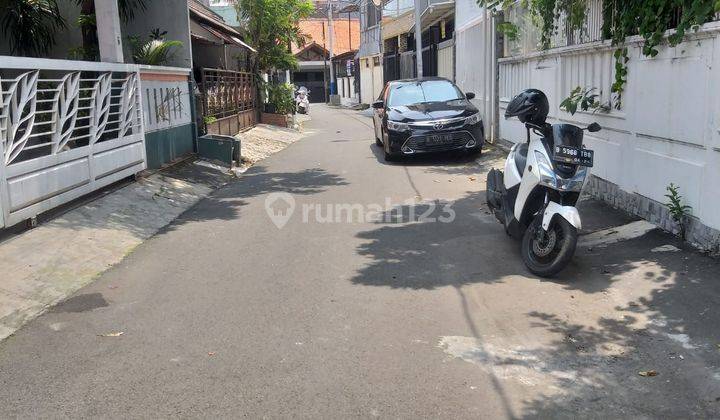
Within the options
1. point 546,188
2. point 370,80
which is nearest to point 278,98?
point 370,80

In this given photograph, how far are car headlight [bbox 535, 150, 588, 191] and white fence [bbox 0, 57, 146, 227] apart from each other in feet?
16.3

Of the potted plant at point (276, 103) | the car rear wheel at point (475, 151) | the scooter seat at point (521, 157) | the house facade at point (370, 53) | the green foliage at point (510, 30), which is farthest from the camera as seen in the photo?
the house facade at point (370, 53)

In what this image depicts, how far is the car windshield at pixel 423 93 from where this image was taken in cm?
1386

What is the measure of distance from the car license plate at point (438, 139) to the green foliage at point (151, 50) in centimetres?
505

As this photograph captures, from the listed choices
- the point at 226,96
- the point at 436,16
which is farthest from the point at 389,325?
the point at 436,16

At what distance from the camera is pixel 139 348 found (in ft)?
14.5

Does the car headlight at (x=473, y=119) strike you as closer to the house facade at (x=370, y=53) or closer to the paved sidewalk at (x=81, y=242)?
the paved sidewalk at (x=81, y=242)

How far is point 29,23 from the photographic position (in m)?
12.0

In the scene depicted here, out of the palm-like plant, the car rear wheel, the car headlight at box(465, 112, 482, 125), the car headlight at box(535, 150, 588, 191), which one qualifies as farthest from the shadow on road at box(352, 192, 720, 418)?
the palm-like plant

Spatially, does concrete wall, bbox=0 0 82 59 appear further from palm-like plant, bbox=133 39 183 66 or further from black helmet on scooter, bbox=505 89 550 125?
black helmet on scooter, bbox=505 89 550 125

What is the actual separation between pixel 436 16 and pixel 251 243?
1867cm

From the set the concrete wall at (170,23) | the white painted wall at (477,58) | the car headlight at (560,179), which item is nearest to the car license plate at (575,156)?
the car headlight at (560,179)

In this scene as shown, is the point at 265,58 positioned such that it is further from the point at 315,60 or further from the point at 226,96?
the point at 315,60

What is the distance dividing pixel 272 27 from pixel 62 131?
1712 centimetres
